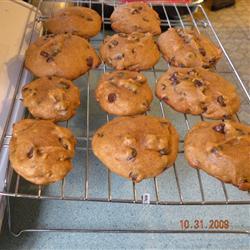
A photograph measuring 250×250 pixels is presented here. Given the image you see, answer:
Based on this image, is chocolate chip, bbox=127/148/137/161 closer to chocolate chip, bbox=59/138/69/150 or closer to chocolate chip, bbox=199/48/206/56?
chocolate chip, bbox=59/138/69/150

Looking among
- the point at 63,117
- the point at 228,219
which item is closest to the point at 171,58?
the point at 63,117

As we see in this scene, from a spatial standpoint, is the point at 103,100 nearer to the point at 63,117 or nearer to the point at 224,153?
the point at 63,117

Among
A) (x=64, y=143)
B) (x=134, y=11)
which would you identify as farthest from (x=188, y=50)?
(x=64, y=143)

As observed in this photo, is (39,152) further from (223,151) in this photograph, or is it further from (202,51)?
(202,51)

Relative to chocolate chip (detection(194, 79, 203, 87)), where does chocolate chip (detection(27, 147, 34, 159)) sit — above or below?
above

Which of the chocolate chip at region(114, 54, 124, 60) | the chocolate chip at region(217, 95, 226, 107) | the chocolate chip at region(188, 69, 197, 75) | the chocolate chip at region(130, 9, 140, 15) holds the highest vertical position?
the chocolate chip at region(130, 9, 140, 15)

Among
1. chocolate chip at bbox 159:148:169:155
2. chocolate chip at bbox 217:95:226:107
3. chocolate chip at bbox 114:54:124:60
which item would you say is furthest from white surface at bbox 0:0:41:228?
chocolate chip at bbox 217:95:226:107

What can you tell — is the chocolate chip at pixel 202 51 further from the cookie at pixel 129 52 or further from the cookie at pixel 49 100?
the cookie at pixel 49 100

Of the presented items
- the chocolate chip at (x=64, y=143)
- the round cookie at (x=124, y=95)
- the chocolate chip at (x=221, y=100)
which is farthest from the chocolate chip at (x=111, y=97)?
the chocolate chip at (x=221, y=100)
